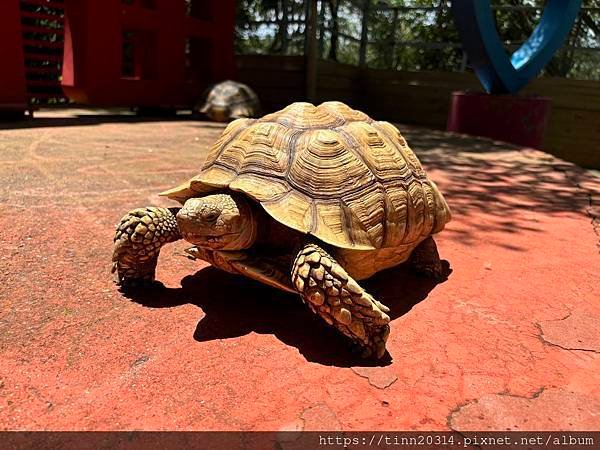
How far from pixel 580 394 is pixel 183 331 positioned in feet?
4.53

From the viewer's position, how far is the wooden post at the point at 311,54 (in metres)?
11.4

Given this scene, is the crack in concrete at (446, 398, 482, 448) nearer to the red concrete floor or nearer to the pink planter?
the red concrete floor

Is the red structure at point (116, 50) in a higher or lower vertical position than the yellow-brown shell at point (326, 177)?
higher

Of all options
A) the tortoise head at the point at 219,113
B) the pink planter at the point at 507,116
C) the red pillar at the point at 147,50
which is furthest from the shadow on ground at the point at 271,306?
the tortoise head at the point at 219,113

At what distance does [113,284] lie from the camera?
217 cm

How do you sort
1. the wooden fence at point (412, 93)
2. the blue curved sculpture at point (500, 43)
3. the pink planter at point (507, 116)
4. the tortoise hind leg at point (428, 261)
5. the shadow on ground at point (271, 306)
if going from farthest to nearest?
1. the wooden fence at point (412, 93)
2. the pink planter at point (507, 116)
3. the blue curved sculpture at point (500, 43)
4. the tortoise hind leg at point (428, 261)
5. the shadow on ground at point (271, 306)

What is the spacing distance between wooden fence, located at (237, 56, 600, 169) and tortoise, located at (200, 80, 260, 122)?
1804 millimetres

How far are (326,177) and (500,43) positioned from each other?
7304mm

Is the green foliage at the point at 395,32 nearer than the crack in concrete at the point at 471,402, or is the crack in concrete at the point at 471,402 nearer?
the crack in concrete at the point at 471,402

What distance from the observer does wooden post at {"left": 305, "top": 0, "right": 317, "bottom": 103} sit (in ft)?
37.3

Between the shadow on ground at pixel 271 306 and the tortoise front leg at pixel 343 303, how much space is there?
82 millimetres

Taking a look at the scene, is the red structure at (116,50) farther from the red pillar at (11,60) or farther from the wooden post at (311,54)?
the wooden post at (311,54)

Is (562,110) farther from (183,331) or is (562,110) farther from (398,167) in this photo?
(183,331)

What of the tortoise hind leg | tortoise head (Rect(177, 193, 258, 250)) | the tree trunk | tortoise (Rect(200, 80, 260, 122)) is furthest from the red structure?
the tortoise hind leg
